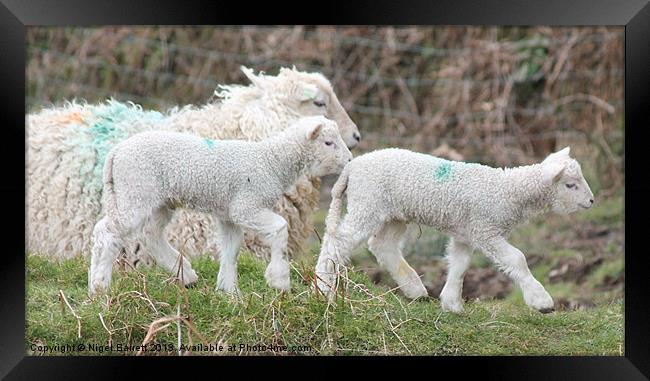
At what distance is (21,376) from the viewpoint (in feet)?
17.2

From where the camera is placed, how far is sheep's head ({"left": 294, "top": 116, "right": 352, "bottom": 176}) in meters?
5.52

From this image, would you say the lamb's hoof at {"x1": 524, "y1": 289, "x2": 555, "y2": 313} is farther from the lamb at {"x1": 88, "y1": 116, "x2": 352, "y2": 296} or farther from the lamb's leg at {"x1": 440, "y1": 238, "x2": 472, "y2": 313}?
the lamb at {"x1": 88, "y1": 116, "x2": 352, "y2": 296}

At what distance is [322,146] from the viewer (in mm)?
5527

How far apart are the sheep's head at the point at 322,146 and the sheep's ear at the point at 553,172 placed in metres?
0.99

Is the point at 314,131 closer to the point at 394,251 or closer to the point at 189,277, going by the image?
the point at 394,251

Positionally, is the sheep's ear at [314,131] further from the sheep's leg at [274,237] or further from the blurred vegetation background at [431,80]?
the blurred vegetation background at [431,80]

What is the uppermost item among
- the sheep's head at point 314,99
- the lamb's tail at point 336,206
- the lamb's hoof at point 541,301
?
the sheep's head at point 314,99

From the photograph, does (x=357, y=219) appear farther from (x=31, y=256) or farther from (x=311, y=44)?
(x=311, y=44)

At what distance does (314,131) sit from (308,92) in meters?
1.64

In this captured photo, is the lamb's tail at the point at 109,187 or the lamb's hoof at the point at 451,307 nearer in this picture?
the lamb's tail at the point at 109,187

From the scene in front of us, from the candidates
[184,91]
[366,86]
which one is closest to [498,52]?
[366,86]

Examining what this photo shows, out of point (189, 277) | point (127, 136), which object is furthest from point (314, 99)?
point (189, 277)

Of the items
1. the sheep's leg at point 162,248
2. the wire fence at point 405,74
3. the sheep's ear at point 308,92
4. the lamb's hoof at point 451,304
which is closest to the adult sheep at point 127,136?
the sheep's ear at point 308,92

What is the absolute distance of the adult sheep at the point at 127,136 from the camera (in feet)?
22.9
